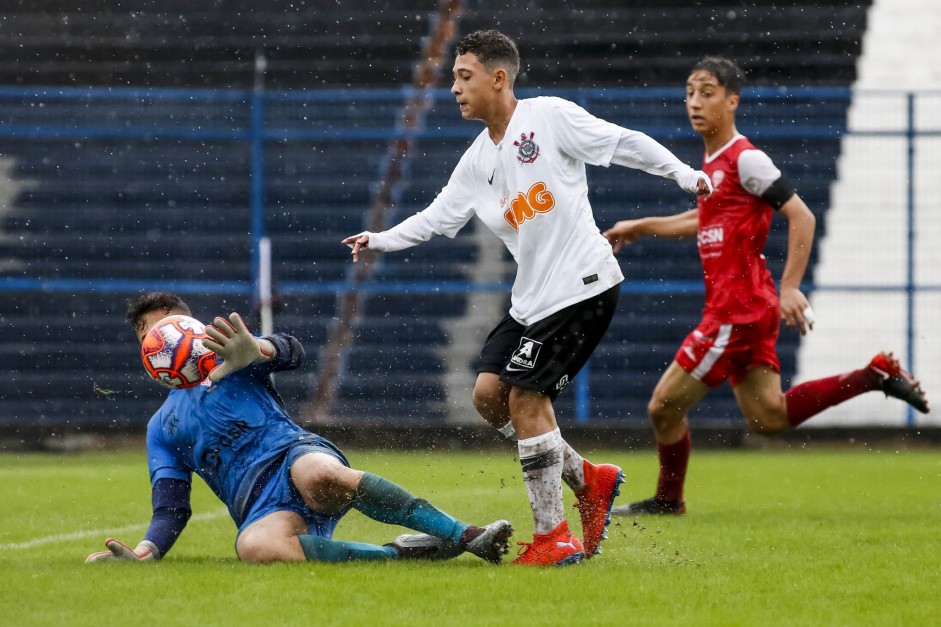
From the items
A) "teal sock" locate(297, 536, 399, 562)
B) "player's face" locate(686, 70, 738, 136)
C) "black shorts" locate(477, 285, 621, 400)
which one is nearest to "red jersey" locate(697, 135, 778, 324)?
"player's face" locate(686, 70, 738, 136)

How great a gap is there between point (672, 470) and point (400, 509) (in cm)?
244

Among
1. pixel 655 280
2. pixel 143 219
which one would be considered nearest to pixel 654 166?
pixel 655 280

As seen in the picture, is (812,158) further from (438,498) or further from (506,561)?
(506,561)

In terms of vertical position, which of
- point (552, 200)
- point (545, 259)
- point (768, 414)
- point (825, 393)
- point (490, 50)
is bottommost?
point (768, 414)

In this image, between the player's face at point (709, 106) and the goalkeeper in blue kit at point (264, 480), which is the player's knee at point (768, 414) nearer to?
the player's face at point (709, 106)

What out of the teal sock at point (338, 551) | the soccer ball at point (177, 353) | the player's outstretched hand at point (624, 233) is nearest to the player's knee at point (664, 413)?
the player's outstretched hand at point (624, 233)

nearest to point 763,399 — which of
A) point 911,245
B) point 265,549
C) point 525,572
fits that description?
point 525,572

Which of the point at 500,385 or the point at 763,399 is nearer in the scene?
the point at 500,385

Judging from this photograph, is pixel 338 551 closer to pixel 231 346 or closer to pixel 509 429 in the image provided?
pixel 231 346

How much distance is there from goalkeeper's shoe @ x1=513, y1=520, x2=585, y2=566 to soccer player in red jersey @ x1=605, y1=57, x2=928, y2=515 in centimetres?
199

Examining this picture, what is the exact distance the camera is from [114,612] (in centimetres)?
398

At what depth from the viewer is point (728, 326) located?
23.0 feet

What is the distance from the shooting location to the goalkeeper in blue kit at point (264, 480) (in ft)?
16.1

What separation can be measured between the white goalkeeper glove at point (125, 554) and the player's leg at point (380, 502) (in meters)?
0.59
